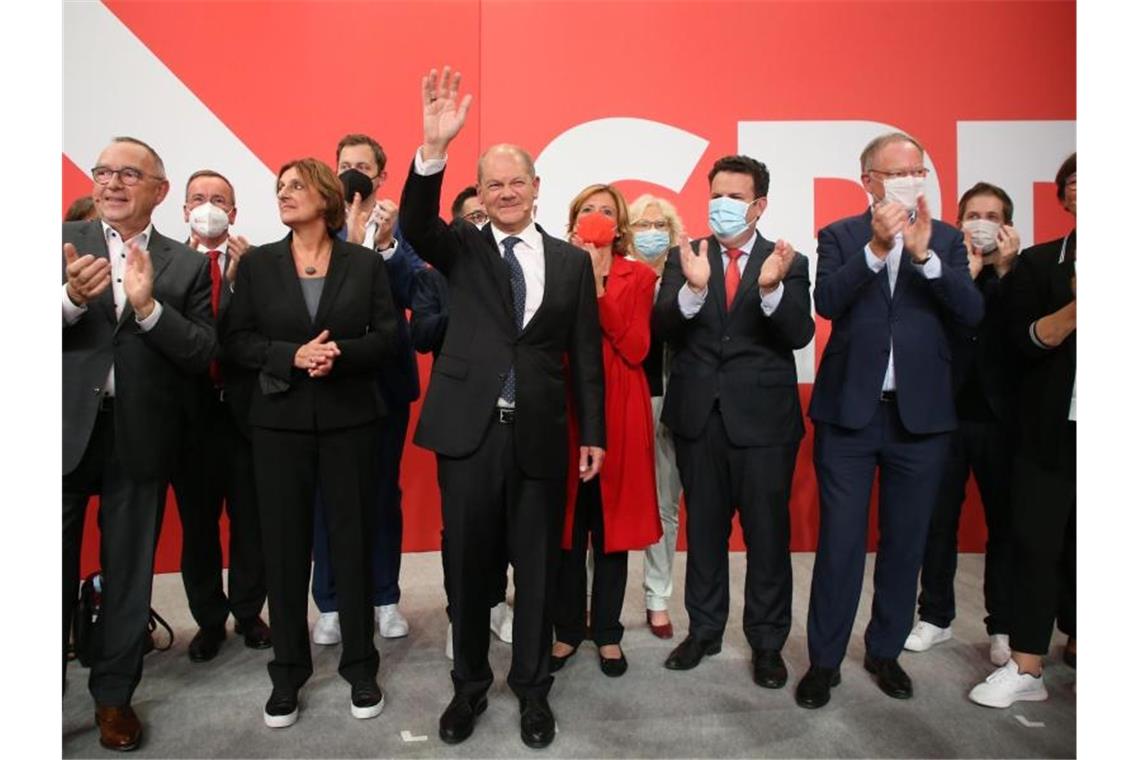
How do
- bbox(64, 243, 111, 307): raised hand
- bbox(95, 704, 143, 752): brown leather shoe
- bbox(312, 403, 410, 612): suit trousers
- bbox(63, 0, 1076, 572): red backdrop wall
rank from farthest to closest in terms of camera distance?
bbox(63, 0, 1076, 572): red backdrop wall → bbox(312, 403, 410, 612): suit trousers → bbox(95, 704, 143, 752): brown leather shoe → bbox(64, 243, 111, 307): raised hand

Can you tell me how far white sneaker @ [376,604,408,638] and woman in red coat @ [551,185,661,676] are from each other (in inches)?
28.7

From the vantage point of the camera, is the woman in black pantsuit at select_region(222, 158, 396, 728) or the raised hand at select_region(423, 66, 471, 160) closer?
the raised hand at select_region(423, 66, 471, 160)

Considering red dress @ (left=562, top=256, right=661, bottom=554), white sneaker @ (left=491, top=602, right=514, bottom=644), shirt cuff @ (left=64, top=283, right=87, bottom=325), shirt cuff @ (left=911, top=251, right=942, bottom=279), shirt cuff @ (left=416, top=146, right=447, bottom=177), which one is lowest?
white sneaker @ (left=491, top=602, right=514, bottom=644)

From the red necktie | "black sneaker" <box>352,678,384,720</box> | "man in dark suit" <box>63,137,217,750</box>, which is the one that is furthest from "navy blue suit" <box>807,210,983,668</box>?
the red necktie

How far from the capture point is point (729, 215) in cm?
313

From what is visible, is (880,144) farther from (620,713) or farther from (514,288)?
(620,713)

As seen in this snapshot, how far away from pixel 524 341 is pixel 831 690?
5.46 feet

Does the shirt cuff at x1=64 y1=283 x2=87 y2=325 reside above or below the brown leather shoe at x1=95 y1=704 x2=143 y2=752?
above

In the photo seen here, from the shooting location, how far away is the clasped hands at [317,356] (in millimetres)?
2637

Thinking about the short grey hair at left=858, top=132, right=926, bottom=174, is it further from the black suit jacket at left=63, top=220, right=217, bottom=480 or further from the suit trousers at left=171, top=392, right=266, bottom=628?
the suit trousers at left=171, top=392, right=266, bottom=628

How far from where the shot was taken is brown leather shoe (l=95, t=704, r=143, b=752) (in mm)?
2646

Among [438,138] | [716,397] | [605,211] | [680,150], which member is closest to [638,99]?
[680,150]

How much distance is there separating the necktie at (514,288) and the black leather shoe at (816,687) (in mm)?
1441

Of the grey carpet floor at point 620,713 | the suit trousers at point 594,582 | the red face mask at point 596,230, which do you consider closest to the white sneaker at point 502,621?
the grey carpet floor at point 620,713
